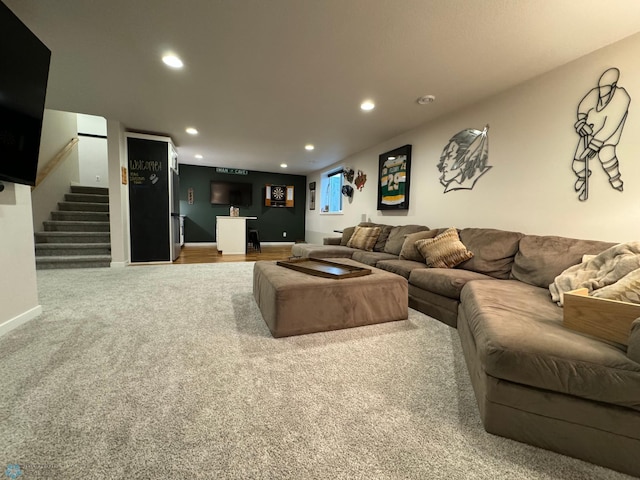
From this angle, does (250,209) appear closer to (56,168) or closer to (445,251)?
(56,168)

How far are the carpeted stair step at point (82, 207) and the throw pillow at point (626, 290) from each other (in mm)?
6941

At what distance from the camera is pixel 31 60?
1712mm

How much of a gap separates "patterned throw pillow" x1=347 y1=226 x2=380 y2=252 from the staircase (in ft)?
13.1

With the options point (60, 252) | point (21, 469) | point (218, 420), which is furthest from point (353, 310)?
point (60, 252)

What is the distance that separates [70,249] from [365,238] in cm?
479

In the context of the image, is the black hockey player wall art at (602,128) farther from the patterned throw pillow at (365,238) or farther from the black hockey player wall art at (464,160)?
the patterned throw pillow at (365,238)

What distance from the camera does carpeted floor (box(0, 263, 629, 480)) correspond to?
2.97 feet

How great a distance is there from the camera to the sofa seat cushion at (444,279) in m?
2.11

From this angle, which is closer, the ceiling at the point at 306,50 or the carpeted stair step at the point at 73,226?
the ceiling at the point at 306,50

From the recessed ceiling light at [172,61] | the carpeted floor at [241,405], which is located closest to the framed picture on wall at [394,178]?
the carpeted floor at [241,405]

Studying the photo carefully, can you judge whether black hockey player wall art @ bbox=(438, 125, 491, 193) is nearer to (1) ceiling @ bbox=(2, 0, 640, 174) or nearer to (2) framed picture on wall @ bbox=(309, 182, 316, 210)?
(1) ceiling @ bbox=(2, 0, 640, 174)

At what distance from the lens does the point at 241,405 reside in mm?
1188

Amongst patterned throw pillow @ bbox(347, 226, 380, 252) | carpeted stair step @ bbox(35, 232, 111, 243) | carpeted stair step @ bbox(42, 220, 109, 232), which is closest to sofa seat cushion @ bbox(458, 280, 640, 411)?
patterned throw pillow @ bbox(347, 226, 380, 252)

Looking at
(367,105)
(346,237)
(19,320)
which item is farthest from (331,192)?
(19,320)
